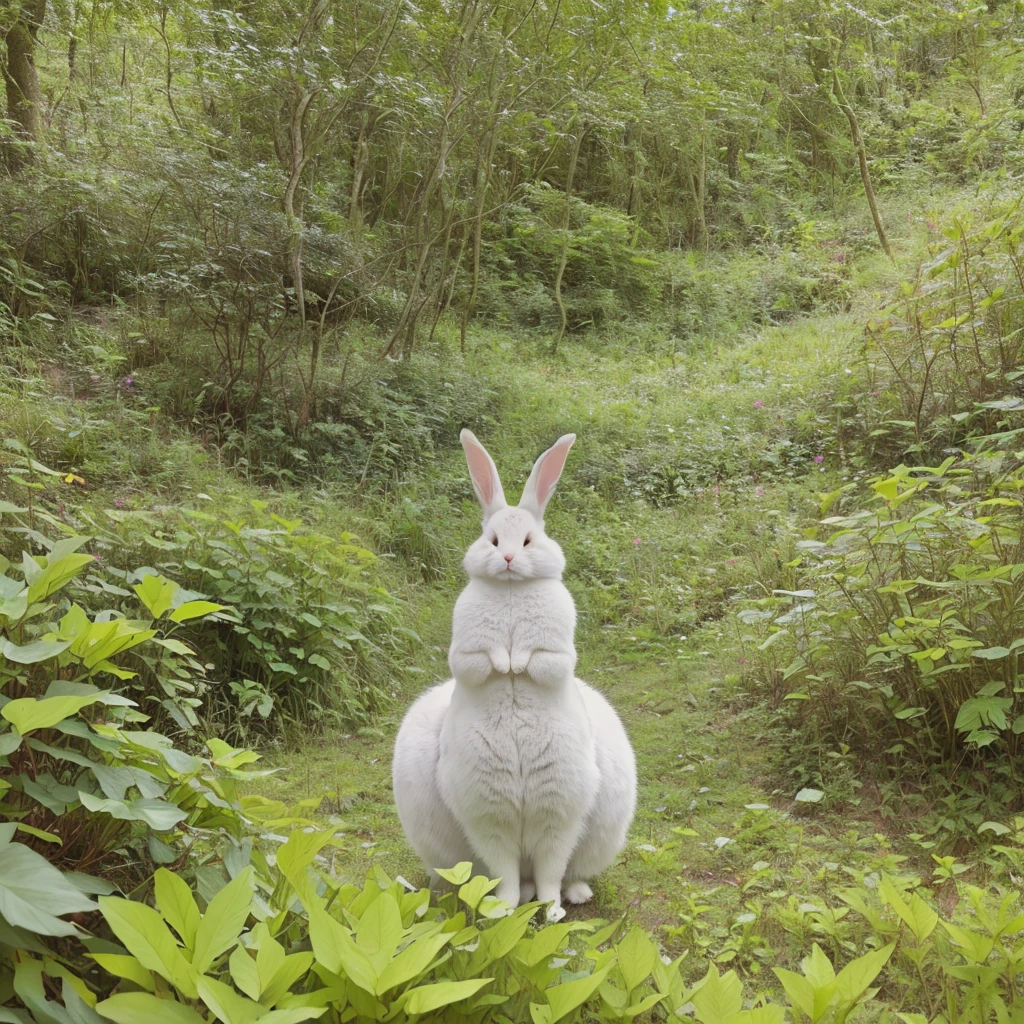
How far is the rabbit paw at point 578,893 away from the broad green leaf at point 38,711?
2.14m

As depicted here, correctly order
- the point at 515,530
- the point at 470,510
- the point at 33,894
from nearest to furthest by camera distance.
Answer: the point at 33,894 → the point at 515,530 → the point at 470,510

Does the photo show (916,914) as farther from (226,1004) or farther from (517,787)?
(226,1004)

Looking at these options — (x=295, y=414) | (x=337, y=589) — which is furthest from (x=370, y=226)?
(x=337, y=589)

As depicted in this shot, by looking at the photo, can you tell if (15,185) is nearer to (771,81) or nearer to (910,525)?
(910,525)

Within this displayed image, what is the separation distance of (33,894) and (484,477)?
2.02 meters

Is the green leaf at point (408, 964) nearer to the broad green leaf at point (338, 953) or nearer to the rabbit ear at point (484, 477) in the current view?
the broad green leaf at point (338, 953)

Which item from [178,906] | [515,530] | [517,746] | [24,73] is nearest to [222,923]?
[178,906]

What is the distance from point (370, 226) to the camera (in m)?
13.0

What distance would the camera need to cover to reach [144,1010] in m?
1.20

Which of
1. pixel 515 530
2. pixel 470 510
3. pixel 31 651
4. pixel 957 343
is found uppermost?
pixel 957 343

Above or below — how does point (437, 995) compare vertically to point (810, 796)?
above

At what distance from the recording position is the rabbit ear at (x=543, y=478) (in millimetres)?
2918

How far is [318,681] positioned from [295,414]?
3.86m

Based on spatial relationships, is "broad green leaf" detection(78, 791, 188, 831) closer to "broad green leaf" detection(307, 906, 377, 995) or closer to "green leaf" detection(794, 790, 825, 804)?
"broad green leaf" detection(307, 906, 377, 995)
